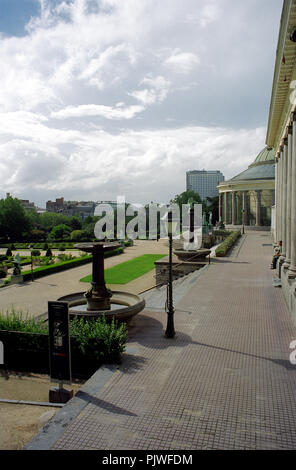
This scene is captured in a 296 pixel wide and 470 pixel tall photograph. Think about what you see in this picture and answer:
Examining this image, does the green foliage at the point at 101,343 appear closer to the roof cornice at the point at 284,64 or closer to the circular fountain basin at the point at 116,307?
the circular fountain basin at the point at 116,307

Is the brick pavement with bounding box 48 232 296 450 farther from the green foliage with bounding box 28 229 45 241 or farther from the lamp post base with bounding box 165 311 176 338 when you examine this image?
the green foliage with bounding box 28 229 45 241

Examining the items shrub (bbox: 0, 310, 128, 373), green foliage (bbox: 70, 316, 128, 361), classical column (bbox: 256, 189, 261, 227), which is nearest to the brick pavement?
green foliage (bbox: 70, 316, 128, 361)

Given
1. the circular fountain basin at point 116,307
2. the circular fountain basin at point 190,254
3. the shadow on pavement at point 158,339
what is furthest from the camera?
the circular fountain basin at point 190,254

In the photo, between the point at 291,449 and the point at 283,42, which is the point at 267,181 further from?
the point at 291,449

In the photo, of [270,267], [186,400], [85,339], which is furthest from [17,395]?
[270,267]

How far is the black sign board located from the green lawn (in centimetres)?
1913

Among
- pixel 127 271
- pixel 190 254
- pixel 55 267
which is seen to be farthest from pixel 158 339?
pixel 55 267

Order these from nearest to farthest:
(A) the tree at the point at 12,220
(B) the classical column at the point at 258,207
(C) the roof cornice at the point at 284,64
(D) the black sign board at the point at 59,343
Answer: (D) the black sign board at the point at 59,343, (C) the roof cornice at the point at 284,64, (B) the classical column at the point at 258,207, (A) the tree at the point at 12,220

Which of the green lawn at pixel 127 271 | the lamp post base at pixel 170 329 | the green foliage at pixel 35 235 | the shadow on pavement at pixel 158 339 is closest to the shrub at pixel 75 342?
the shadow on pavement at pixel 158 339

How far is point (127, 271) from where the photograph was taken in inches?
1304

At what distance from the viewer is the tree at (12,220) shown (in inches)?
2864

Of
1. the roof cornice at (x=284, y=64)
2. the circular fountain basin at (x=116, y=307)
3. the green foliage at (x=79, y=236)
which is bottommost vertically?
the circular fountain basin at (x=116, y=307)

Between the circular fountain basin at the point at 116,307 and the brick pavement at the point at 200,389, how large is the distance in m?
0.68

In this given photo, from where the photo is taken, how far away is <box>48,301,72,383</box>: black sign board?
859 centimetres
